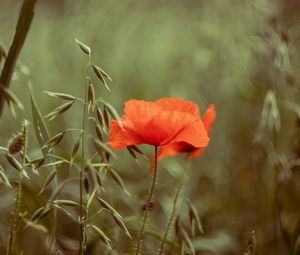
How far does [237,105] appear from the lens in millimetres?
2211

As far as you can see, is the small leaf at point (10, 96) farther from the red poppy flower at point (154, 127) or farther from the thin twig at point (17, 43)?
the red poppy flower at point (154, 127)

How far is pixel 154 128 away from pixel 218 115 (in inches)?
60.6

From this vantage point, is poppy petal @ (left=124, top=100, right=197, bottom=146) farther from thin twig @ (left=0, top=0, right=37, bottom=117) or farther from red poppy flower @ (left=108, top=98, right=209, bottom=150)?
thin twig @ (left=0, top=0, right=37, bottom=117)

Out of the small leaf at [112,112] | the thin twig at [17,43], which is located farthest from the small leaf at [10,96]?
the small leaf at [112,112]

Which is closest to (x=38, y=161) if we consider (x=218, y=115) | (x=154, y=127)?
(x=154, y=127)

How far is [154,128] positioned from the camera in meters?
0.88

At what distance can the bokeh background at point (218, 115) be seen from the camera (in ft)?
4.37

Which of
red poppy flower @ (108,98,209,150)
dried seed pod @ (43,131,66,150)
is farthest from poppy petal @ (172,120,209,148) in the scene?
→ dried seed pod @ (43,131,66,150)

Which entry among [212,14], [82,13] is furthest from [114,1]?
[212,14]

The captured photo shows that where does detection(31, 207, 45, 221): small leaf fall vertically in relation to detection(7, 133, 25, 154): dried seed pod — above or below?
below

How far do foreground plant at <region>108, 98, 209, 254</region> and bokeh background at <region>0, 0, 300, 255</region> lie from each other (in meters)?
0.17

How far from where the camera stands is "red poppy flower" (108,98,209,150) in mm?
883

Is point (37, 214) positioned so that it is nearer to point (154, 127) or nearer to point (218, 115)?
point (154, 127)

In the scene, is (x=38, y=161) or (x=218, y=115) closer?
(x=38, y=161)
